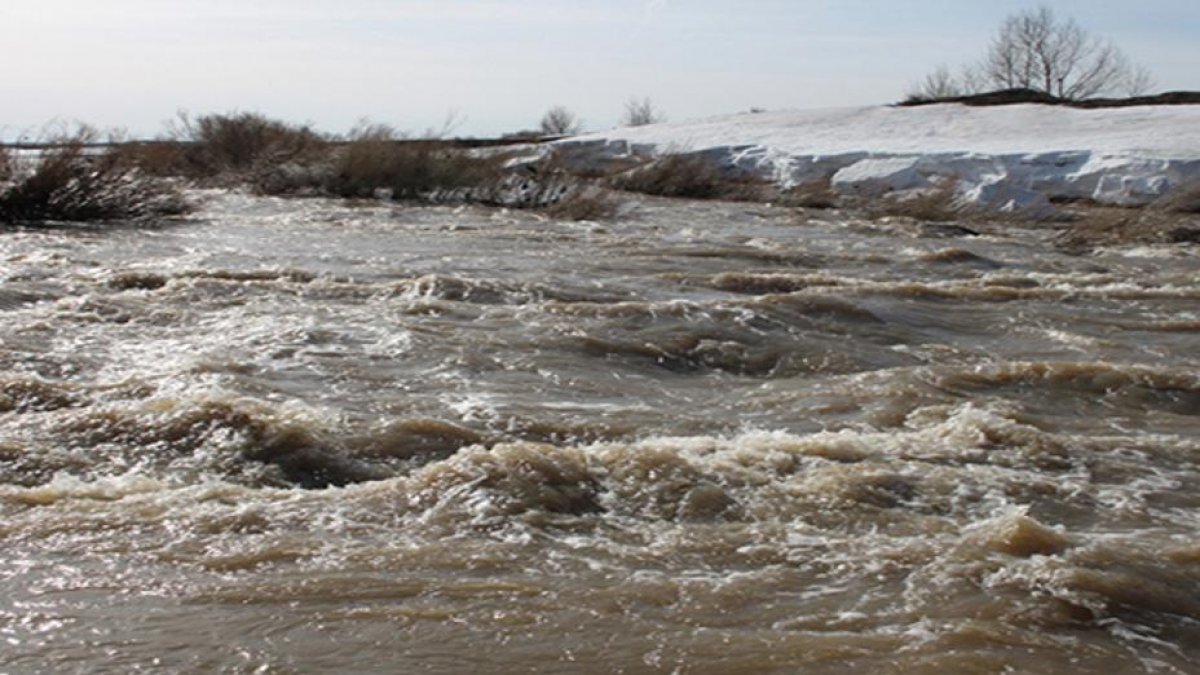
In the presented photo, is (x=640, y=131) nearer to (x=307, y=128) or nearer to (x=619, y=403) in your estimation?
(x=307, y=128)

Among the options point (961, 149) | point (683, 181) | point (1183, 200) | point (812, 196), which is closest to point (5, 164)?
point (683, 181)

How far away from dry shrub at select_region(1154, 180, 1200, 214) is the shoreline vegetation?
0.07 ft

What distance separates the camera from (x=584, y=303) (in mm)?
9773

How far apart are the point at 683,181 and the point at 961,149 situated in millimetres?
5208

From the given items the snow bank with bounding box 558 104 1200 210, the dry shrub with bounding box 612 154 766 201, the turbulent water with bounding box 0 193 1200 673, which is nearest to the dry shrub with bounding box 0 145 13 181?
the turbulent water with bounding box 0 193 1200 673

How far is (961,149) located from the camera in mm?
23438

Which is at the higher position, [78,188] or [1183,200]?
A: [78,188]

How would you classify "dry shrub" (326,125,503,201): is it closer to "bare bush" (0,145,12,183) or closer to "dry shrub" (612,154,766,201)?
"dry shrub" (612,154,766,201)

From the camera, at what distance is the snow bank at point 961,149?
2033 centimetres

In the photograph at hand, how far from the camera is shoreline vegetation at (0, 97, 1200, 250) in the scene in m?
15.6

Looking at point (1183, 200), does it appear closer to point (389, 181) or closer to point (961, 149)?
point (961, 149)

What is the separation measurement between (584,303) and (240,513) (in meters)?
5.36

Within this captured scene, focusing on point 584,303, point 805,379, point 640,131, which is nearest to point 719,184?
point 640,131

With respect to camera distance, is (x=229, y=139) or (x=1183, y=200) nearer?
(x=1183, y=200)
